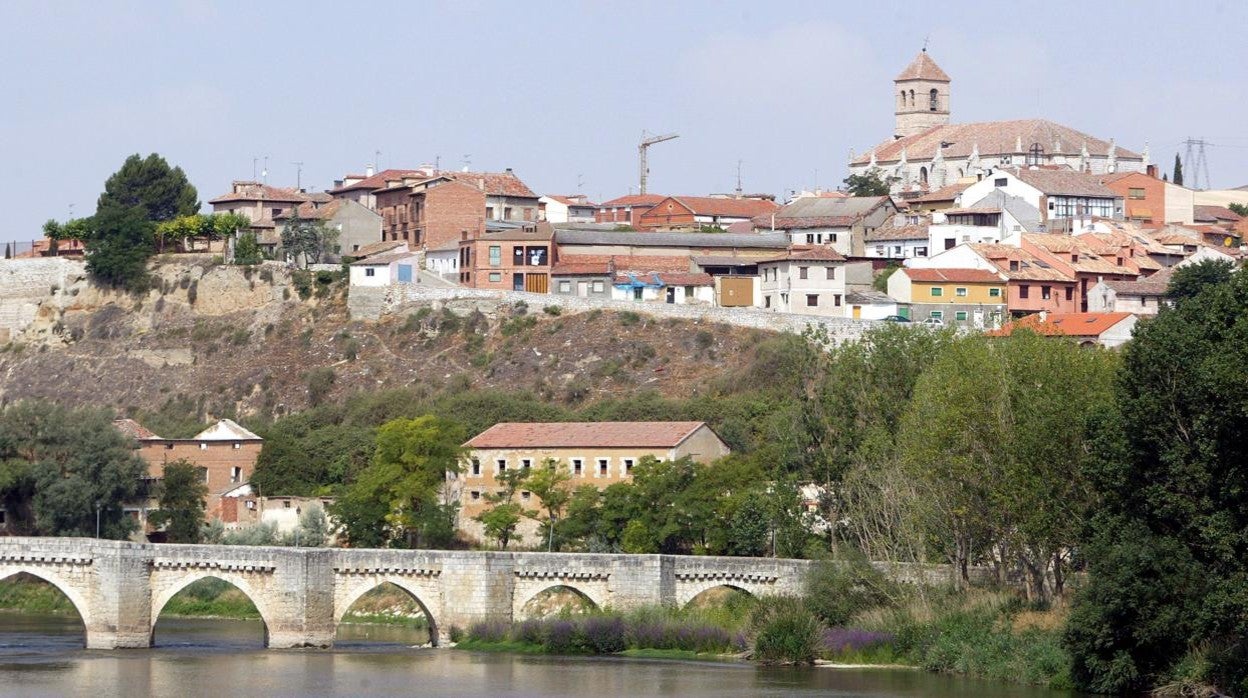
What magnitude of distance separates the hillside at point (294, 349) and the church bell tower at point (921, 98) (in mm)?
48940

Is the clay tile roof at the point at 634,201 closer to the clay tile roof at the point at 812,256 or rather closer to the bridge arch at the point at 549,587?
the clay tile roof at the point at 812,256

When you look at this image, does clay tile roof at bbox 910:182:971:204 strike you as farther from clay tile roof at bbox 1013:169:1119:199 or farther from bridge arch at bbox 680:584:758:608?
bridge arch at bbox 680:584:758:608

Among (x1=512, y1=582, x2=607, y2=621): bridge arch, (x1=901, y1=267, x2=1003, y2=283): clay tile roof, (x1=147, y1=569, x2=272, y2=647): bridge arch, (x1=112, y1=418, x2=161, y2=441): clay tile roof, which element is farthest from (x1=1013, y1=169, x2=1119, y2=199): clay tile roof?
(x1=147, y1=569, x2=272, y2=647): bridge arch

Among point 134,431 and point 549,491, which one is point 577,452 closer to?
point 549,491

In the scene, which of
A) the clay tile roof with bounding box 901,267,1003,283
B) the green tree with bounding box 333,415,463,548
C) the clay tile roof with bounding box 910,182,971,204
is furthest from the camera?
the clay tile roof with bounding box 910,182,971,204

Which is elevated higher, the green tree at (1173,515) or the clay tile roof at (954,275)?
the clay tile roof at (954,275)

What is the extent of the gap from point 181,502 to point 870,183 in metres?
52.8

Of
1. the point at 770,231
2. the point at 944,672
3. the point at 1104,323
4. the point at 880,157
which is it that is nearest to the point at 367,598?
the point at 944,672

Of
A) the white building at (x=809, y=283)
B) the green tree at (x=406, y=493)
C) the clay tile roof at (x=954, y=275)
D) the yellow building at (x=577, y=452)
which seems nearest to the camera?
the green tree at (x=406, y=493)

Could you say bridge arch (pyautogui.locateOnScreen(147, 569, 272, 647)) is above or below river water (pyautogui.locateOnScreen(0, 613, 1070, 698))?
above

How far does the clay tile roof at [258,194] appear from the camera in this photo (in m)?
107

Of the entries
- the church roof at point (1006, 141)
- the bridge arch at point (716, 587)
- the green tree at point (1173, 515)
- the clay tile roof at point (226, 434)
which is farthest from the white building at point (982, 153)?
the green tree at point (1173, 515)

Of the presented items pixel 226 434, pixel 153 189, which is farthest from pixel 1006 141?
pixel 226 434

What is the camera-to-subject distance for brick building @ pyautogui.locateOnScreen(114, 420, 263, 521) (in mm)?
72125
